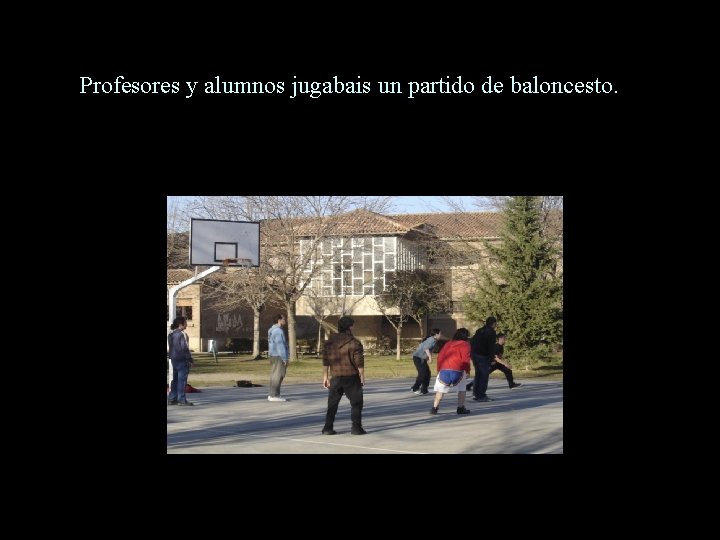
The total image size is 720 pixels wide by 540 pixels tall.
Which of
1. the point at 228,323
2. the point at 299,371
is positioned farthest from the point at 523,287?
the point at 228,323

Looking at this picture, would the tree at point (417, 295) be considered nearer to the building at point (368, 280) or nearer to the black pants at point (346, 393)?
the building at point (368, 280)

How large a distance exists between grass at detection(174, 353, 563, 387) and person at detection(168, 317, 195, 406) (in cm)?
758

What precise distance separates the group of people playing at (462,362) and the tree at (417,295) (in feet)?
79.8

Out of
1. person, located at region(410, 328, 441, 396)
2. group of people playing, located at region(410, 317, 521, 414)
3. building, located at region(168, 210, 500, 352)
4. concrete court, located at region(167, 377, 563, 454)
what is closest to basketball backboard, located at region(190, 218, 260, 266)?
concrete court, located at region(167, 377, 563, 454)

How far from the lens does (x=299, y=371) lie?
36375mm

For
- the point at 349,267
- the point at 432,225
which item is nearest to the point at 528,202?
the point at 349,267

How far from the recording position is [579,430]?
9.84m

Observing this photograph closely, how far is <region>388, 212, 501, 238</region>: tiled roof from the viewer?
54.7m

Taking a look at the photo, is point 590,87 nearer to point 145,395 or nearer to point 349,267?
point 145,395

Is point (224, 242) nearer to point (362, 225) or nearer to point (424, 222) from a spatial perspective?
point (362, 225)

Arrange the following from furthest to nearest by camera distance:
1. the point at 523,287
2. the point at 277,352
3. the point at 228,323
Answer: the point at 228,323 → the point at 523,287 → the point at 277,352

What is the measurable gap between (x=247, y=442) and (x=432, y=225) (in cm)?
4429

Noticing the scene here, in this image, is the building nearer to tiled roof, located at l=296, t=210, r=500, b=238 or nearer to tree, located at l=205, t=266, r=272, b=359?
tiled roof, located at l=296, t=210, r=500, b=238

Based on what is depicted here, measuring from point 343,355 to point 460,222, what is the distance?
4534 cm
